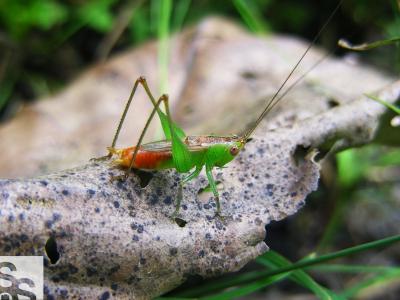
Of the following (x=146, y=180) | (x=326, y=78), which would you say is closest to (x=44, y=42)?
(x=326, y=78)

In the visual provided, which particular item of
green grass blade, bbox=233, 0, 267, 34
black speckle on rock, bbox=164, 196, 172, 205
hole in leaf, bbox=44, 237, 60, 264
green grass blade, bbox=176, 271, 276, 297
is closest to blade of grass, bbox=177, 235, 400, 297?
green grass blade, bbox=176, 271, 276, 297

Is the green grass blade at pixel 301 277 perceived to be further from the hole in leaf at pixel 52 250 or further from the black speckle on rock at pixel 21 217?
the black speckle on rock at pixel 21 217

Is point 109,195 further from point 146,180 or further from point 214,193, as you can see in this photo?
point 214,193

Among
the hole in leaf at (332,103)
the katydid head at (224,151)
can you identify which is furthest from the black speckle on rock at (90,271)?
the hole in leaf at (332,103)

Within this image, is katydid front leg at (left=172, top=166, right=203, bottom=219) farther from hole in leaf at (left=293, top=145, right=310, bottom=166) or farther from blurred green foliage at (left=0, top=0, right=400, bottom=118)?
blurred green foliage at (left=0, top=0, right=400, bottom=118)

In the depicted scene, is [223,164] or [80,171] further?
[223,164]

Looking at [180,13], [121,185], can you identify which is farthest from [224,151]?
[180,13]
